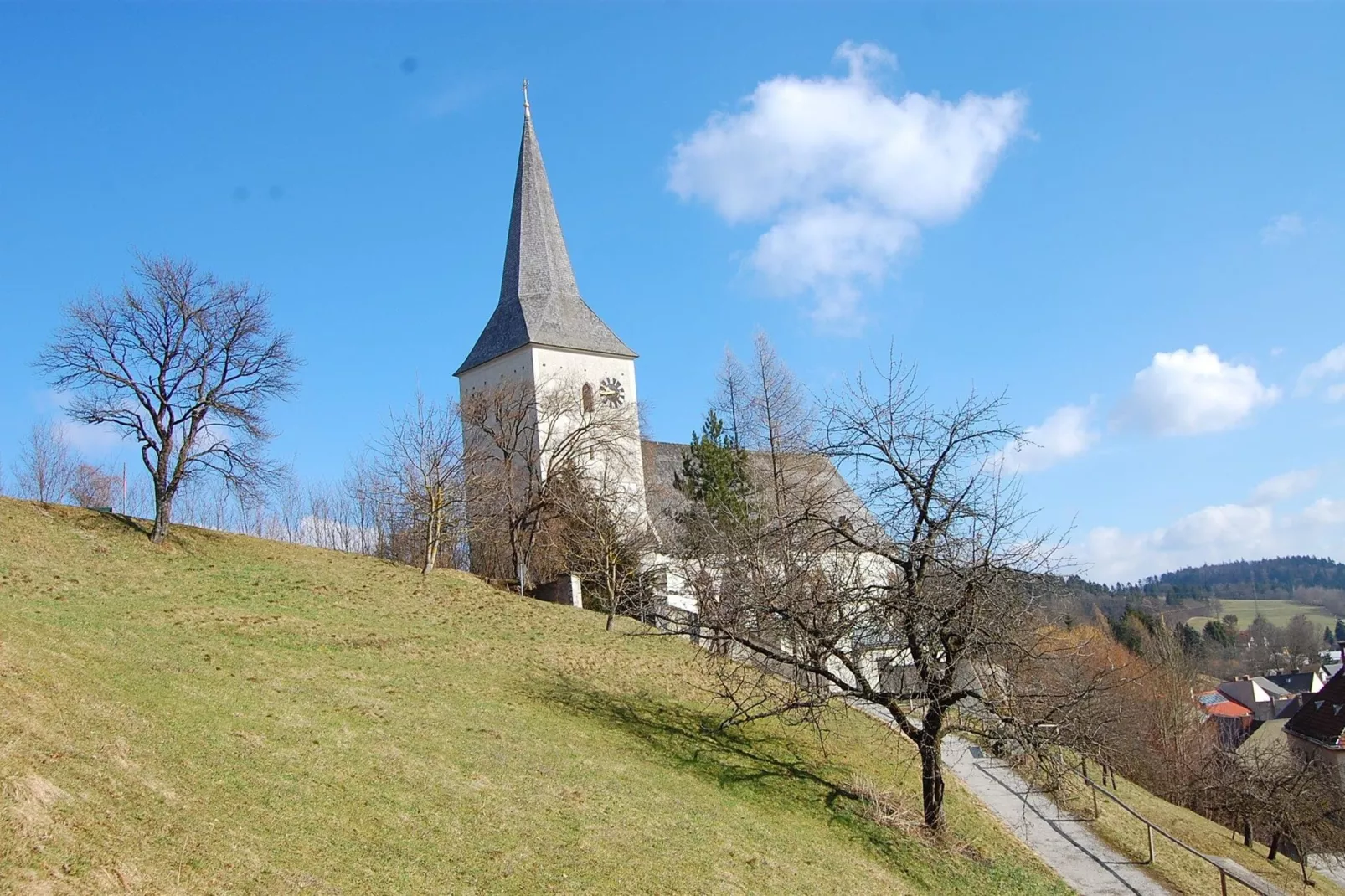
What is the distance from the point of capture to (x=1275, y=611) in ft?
564

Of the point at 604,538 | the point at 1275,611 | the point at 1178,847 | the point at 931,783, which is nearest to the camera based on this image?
the point at 931,783

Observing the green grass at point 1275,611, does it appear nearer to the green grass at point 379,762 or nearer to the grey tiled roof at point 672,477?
the grey tiled roof at point 672,477

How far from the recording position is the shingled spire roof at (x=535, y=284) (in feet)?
154

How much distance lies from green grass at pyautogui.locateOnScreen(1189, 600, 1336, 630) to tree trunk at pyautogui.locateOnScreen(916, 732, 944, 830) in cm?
15098

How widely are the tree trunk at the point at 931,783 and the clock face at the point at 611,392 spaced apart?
3135 cm

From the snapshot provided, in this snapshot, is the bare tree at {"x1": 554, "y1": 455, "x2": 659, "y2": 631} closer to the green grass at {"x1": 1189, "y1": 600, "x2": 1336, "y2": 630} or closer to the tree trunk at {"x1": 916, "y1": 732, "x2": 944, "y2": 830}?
the tree trunk at {"x1": 916, "y1": 732, "x2": 944, "y2": 830}

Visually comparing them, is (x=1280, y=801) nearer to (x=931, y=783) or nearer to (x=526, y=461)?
(x=931, y=783)

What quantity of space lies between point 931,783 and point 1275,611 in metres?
186

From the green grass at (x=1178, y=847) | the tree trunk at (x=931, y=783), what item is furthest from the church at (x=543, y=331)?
the tree trunk at (x=931, y=783)

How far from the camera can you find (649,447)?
163ft

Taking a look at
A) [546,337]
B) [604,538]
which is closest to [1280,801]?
[604,538]

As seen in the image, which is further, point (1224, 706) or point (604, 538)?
point (1224, 706)

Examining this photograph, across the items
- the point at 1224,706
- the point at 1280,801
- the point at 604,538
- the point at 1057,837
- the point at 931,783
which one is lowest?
the point at 1224,706

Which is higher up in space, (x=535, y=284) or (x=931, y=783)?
(x=535, y=284)
